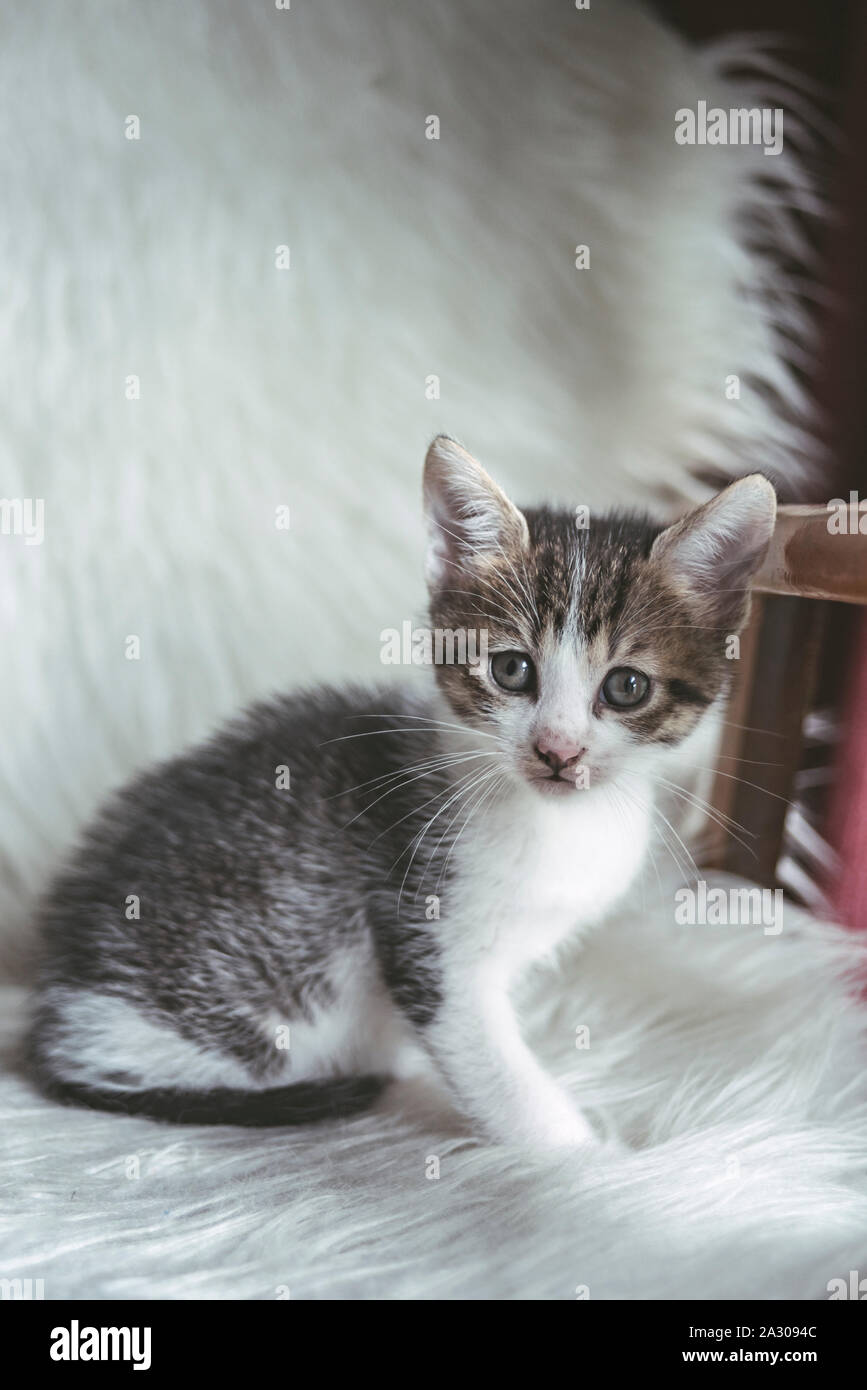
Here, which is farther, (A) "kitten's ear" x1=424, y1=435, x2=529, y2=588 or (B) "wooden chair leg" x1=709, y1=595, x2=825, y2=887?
(B) "wooden chair leg" x1=709, y1=595, x2=825, y2=887

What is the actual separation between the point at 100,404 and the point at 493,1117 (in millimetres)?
808

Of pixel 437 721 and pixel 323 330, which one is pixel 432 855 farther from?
pixel 323 330

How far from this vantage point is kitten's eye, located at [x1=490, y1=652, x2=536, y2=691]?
0.80m

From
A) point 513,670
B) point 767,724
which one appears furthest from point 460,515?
point 767,724

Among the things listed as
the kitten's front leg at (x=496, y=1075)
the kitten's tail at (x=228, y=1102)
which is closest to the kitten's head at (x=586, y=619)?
the kitten's front leg at (x=496, y=1075)

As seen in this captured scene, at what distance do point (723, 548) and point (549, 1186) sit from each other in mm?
451

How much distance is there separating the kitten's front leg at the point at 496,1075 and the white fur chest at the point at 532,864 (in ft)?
0.16

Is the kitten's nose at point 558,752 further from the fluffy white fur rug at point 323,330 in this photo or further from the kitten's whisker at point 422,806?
the fluffy white fur rug at point 323,330

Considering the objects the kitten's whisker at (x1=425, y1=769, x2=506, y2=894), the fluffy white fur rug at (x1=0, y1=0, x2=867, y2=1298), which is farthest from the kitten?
the fluffy white fur rug at (x1=0, y1=0, x2=867, y2=1298)

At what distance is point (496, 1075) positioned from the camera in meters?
0.81

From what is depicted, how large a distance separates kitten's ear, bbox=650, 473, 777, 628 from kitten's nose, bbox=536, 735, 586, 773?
6.1 inches

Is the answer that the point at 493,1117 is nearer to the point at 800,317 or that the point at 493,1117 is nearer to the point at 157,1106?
the point at 157,1106

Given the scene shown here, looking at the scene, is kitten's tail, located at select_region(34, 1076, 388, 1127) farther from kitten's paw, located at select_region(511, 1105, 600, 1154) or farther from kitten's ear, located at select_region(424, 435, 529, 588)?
kitten's ear, located at select_region(424, 435, 529, 588)

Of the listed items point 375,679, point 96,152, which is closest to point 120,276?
point 96,152
